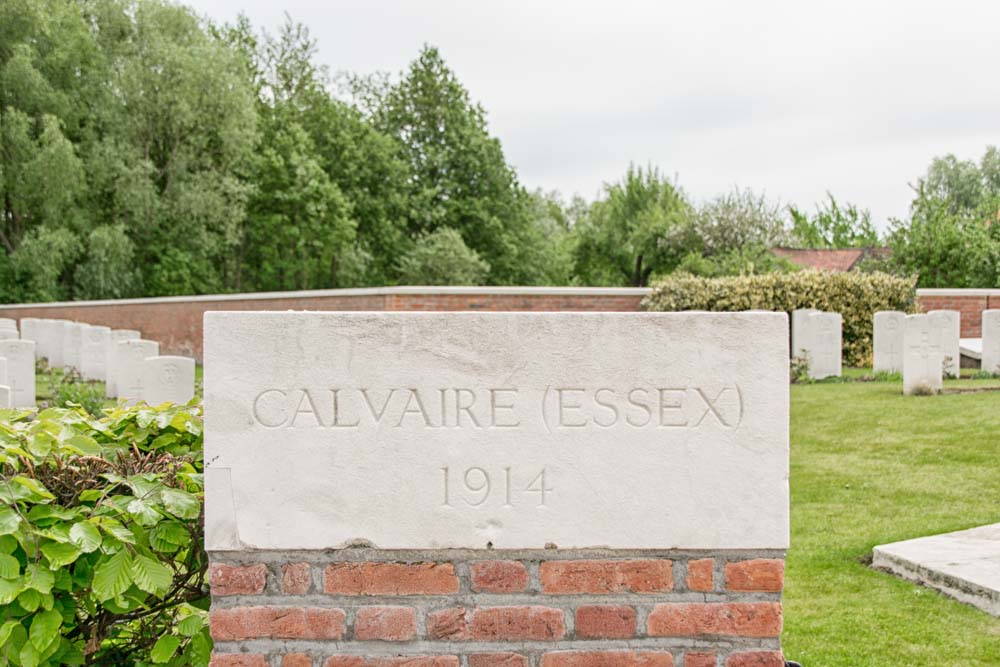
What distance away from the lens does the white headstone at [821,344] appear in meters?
13.2

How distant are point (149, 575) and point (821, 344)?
12.1 metres

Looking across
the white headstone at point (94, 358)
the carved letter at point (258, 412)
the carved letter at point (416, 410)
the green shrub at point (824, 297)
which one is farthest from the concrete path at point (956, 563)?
the white headstone at point (94, 358)

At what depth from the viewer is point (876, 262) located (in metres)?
22.7

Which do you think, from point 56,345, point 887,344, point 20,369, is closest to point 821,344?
point 887,344

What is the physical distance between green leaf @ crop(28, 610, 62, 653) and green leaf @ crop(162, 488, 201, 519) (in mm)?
412

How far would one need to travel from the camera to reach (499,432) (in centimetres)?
252

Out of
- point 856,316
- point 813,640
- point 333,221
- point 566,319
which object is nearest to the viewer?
point 566,319

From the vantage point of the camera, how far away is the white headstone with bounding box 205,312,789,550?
2.50 meters

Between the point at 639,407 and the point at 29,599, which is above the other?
the point at 639,407

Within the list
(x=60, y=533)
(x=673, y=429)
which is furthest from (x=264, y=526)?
(x=673, y=429)

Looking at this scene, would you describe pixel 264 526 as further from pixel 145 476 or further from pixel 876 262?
pixel 876 262

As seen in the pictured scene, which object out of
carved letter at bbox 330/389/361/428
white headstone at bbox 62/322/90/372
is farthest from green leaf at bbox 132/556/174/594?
white headstone at bbox 62/322/90/372

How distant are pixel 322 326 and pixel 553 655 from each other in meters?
1.11

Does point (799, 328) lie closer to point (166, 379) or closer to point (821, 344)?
point (821, 344)
